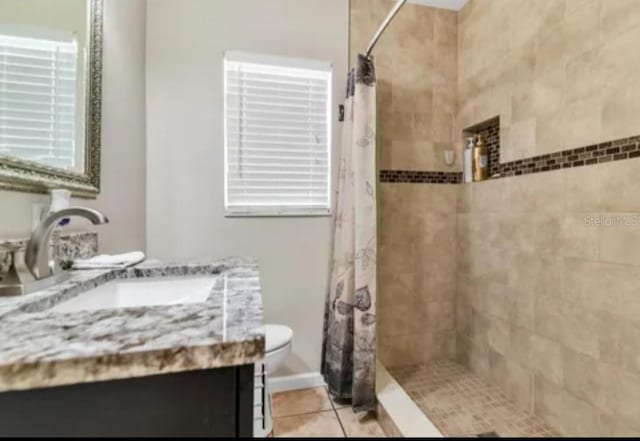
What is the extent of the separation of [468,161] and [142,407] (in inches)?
84.2

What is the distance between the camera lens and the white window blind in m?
0.85

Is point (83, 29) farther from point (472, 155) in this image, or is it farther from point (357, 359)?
point (472, 155)

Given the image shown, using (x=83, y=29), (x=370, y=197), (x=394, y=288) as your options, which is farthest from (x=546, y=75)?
(x=83, y=29)

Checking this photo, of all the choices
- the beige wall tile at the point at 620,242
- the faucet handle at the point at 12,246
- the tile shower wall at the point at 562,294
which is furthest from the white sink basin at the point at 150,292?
the beige wall tile at the point at 620,242

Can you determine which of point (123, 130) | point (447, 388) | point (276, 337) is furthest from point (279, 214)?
point (447, 388)

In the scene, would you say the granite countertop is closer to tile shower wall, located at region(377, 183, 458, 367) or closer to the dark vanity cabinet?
the dark vanity cabinet

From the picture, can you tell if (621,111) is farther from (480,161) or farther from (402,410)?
(402,410)

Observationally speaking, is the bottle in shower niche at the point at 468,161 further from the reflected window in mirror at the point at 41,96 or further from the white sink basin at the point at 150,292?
the reflected window in mirror at the point at 41,96

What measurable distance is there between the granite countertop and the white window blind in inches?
18.0

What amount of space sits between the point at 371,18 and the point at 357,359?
1979mm

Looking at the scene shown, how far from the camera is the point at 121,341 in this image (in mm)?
490

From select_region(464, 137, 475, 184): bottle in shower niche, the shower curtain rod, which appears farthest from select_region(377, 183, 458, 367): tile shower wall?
the shower curtain rod

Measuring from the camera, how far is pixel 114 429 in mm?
458

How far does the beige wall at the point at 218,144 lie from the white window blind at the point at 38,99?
0.62 m
